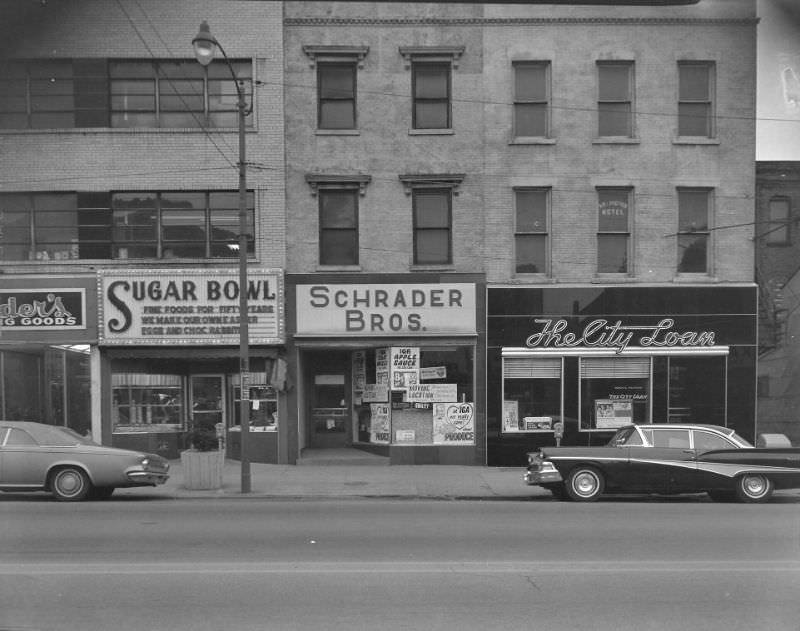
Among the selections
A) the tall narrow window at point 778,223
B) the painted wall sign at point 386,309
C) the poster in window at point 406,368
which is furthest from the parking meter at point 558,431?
the tall narrow window at point 778,223

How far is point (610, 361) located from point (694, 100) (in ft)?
22.4

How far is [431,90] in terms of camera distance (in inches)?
686

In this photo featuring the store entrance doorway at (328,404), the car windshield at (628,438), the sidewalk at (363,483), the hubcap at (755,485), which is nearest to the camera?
the hubcap at (755,485)

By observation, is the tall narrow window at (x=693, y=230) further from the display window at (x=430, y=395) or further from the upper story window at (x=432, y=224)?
the display window at (x=430, y=395)

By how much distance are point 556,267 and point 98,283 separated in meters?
11.2

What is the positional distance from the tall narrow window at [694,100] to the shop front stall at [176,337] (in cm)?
1080

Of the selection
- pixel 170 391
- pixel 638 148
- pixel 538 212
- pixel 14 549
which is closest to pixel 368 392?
pixel 170 391

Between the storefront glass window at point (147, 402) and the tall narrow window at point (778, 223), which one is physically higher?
the tall narrow window at point (778, 223)

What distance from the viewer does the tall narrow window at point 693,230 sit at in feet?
57.5

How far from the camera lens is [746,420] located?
17.3m

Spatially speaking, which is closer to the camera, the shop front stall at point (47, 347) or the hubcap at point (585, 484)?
the hubcap at point (585, 484)

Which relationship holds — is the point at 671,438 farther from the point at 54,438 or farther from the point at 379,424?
the point at 54,438

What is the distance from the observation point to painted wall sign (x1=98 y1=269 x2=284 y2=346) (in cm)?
1689

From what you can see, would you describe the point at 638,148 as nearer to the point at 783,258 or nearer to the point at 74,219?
the point at 783,258
